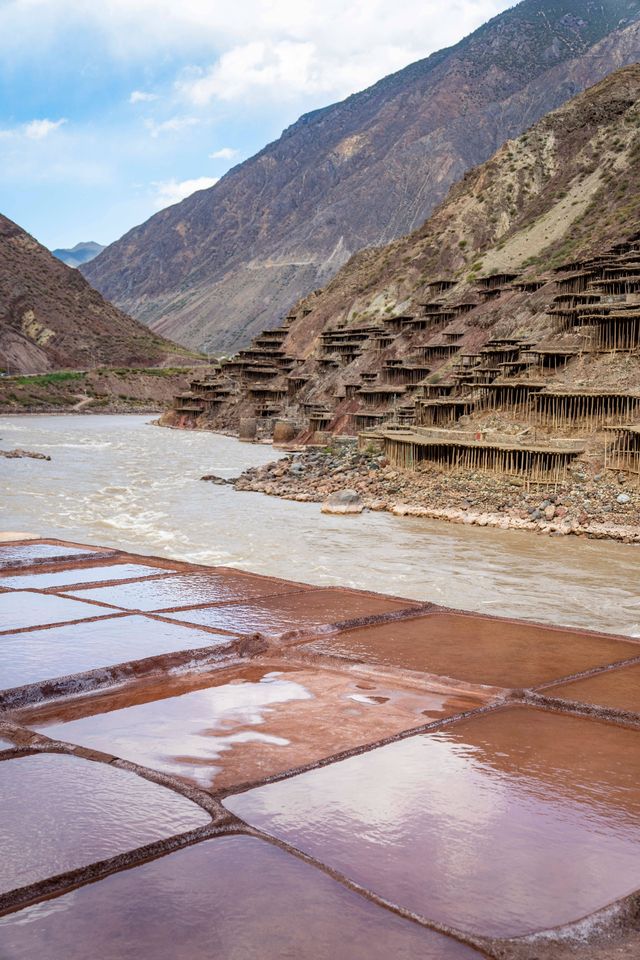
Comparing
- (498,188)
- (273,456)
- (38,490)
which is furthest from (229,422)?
(38,490)

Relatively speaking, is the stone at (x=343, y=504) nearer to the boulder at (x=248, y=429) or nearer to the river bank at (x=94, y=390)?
the boulder at (x=248, y=429)

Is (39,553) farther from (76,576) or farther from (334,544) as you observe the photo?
(334,544)

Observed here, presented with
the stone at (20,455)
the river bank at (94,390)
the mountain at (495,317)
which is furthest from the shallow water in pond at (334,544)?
the river bank at (94,390)

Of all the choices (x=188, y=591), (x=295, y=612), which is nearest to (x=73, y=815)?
(x=295, y=612)

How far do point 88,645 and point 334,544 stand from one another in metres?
15.6

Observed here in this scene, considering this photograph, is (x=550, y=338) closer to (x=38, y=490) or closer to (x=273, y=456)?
(x=273, y=456)

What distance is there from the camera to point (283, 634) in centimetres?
589

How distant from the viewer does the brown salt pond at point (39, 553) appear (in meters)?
8.65

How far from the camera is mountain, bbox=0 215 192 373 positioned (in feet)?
376

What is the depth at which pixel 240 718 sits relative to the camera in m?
4.38

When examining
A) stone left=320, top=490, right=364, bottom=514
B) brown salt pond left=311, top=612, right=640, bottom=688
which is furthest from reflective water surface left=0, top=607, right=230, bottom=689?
stone left=320, top=490, right=364, bottom=514

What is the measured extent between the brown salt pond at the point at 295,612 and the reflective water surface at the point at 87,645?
Result: 310mm

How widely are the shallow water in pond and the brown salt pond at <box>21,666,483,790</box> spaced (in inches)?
376

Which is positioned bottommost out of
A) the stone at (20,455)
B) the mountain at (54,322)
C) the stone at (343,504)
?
the stone at (343,504)
